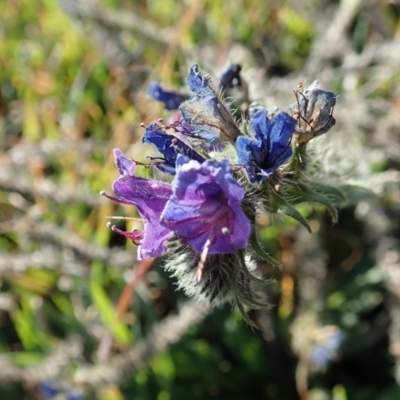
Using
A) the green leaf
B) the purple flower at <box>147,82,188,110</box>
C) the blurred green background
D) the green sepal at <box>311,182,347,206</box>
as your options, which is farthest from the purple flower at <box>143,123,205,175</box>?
the green leaf

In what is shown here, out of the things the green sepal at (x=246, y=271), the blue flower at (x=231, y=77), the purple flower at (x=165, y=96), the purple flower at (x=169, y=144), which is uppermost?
the blue flower at (x=231, y=77)

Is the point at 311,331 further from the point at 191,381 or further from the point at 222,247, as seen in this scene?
the point at 222,247

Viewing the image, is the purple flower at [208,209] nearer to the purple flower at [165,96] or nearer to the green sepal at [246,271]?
the green sepal at [246,271]

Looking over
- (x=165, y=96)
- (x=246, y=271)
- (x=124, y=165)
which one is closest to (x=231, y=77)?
(x=165, y=96)

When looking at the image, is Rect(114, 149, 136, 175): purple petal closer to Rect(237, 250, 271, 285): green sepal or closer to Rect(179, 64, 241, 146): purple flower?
Rect(179, 64, 241, 146): purple flower

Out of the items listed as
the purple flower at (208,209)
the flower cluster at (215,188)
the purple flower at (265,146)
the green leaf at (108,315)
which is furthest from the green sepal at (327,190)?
the green leaf at (108,315)

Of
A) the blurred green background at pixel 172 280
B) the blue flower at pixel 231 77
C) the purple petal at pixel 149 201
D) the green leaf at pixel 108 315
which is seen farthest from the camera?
the green leaf at pixel 108 315

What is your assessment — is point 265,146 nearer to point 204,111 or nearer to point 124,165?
point 204,111
